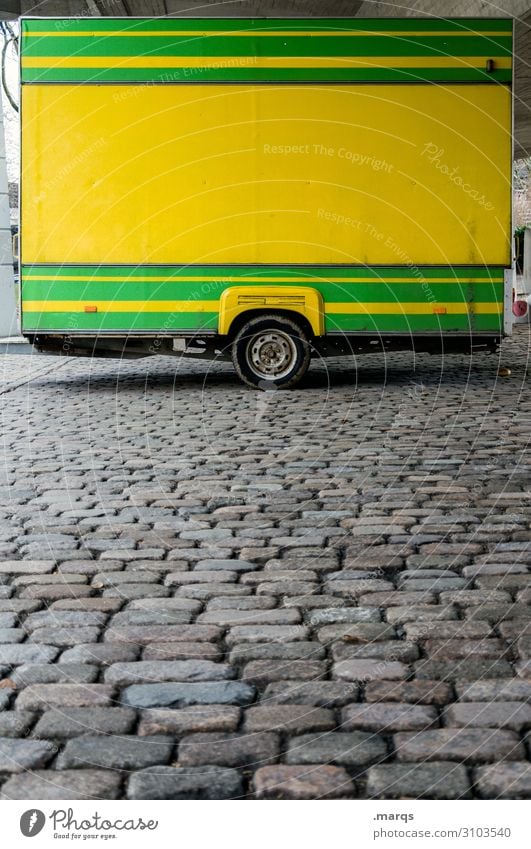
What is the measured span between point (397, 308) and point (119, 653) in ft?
28.8

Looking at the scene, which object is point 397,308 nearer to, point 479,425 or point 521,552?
point 479,425

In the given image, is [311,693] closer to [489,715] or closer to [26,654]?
[489,715]

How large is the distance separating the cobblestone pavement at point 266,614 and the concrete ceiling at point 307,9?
23.0 ft

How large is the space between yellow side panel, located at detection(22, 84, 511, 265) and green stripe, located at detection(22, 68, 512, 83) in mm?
87

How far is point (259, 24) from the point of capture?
12180mm

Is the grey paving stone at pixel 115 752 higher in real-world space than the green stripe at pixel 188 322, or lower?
lower

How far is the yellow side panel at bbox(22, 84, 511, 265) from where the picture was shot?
12.2 meters

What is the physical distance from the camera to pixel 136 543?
5723 mm

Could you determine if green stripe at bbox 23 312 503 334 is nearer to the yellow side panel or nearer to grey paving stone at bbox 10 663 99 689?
the yellow side panel

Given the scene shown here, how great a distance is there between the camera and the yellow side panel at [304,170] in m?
12.2

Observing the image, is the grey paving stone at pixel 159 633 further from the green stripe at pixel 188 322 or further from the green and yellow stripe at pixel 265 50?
the green and yellow stripe at pixel 265 50

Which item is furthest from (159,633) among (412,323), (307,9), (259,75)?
(307,9)

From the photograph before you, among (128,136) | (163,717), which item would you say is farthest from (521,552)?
(128,136)

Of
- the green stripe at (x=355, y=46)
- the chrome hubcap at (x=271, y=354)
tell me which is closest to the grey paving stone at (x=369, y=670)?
the chrome hubcap at (x=271, y=354)
